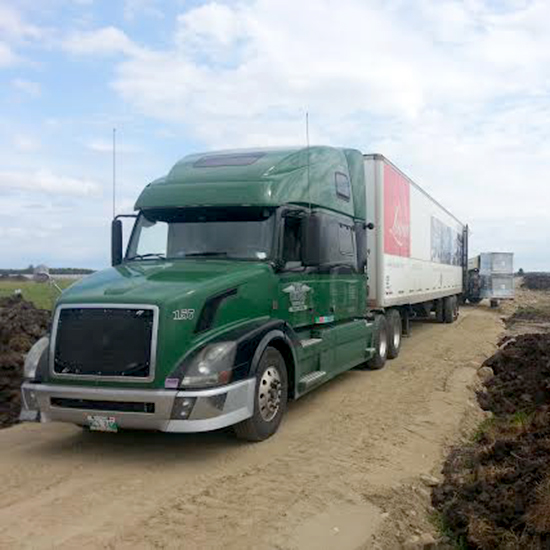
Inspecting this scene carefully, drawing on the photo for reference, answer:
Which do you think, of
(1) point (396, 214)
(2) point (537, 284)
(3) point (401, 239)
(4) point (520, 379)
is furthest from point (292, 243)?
(2) point (537, 284)

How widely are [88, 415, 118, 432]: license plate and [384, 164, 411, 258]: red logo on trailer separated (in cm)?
715

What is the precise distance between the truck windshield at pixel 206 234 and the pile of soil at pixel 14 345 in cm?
257

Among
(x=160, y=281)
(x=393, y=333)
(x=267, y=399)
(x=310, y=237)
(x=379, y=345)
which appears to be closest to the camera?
(x=160, y=281)

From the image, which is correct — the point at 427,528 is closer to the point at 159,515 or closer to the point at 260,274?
the point at 159,515

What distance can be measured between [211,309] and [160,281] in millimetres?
614

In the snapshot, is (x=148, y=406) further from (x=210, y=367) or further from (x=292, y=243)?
(x=292, y=243)

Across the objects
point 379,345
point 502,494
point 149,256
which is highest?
point 149,256

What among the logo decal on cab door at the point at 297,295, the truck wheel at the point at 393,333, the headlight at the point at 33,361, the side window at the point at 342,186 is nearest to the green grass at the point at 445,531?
the logo decal on cab door at the point at 297,295

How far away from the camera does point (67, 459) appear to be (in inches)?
241

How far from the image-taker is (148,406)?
5.72 m

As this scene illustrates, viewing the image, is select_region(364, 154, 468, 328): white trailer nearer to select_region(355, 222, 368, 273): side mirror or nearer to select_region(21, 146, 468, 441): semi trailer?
select_region(21, 146, 468, 441): semi trailer

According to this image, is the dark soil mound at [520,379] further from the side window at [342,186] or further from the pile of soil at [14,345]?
the pile of soil at [14,345]

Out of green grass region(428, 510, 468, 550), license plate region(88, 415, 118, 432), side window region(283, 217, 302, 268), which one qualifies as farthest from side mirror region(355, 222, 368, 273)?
green grass region(428, 510, 468, 550)

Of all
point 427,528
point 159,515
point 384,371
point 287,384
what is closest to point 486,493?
point 427,528
